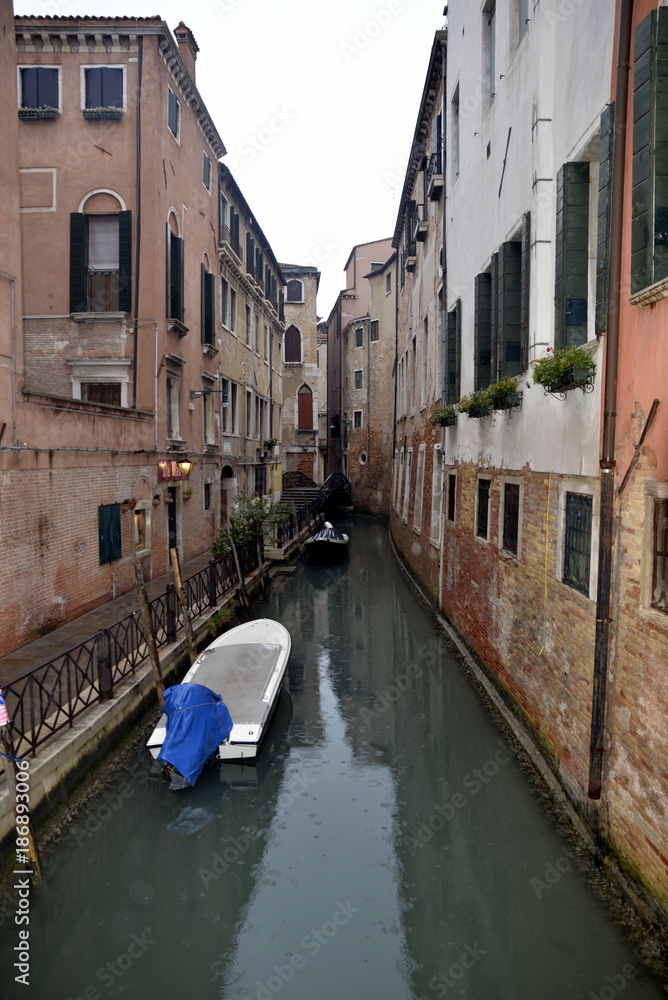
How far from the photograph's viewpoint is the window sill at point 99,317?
1277cm

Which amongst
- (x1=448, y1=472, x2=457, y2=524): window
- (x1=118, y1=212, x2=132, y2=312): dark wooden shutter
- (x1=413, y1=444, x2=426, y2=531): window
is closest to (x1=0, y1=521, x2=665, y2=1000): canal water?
(x1=448, y1=472, x2=457, y2=524): window

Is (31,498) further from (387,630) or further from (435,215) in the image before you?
(435,215)

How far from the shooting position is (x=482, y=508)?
9.65m

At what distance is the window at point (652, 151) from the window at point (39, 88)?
39.8 feet

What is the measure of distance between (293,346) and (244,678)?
104 feet

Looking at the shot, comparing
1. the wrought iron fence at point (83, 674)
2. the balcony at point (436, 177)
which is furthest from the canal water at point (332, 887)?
the balcony at point (436, 177)

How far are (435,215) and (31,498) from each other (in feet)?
33.4

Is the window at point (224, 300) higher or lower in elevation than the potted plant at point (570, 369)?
higher

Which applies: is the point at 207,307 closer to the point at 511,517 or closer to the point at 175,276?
the point at 175,276

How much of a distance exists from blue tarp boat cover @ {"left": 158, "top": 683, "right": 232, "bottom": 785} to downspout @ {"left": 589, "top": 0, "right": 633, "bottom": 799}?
12.2ft

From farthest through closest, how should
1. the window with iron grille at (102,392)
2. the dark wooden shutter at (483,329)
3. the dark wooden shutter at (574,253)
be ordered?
the window with iron grille at (102,392) → the dark wooden shutter at (483,329) → the dark wooden shutter at (574,253)

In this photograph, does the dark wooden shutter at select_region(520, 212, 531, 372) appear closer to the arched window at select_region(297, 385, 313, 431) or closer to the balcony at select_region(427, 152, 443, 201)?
the balcony at select_region(427, 152, 443, 201)

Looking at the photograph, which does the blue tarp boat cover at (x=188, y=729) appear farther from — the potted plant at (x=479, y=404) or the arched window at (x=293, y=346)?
the arched window at (x=293, y=346)

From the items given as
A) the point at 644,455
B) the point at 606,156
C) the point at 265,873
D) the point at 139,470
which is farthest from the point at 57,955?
the point at 139,470
